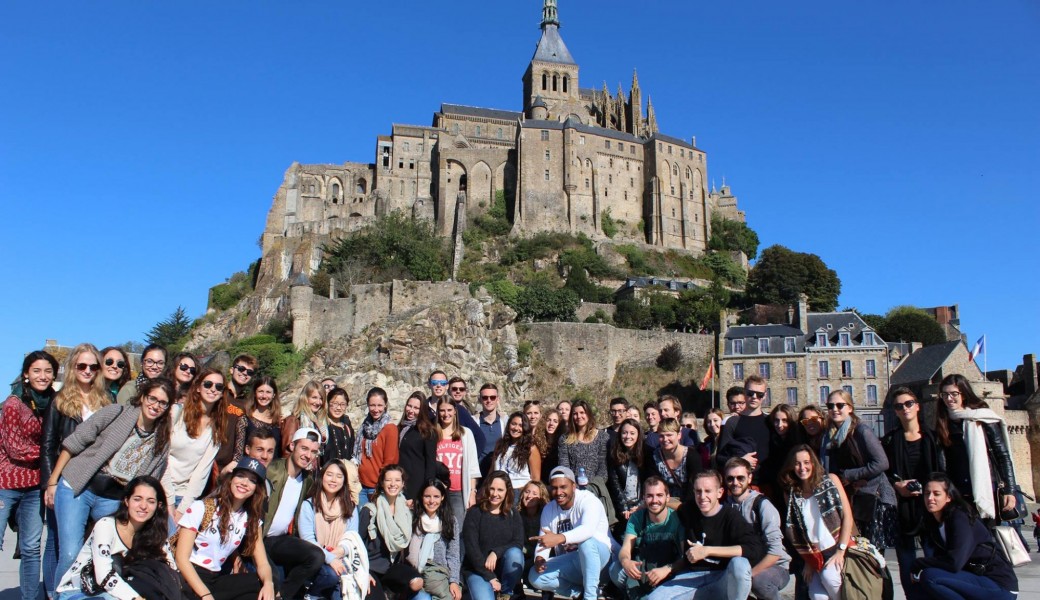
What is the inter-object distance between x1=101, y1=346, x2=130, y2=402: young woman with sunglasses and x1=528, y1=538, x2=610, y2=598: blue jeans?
14.1 feet

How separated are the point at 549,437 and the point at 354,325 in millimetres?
31967

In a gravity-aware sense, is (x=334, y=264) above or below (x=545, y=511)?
above

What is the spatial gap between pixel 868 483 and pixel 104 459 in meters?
6.62

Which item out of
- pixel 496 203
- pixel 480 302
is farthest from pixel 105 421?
pixel 496 203

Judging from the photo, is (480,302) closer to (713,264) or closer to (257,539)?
(713,264)

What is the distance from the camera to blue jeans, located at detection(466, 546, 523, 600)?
26.4 ft

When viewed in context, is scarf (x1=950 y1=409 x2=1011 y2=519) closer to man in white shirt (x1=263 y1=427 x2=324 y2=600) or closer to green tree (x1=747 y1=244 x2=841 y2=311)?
man in white shirt (x1=263 y1=427 x2=324 y2=600)

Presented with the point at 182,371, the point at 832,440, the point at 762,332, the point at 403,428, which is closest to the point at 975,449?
the point at 832,440

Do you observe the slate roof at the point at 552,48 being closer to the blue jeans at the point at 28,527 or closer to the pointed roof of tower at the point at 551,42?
the pointed roof of tower at the point at 551,42

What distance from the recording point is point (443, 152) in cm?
6462

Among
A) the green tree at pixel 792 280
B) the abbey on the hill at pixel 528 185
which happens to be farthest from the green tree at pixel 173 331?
the green tree at pixel 792 280

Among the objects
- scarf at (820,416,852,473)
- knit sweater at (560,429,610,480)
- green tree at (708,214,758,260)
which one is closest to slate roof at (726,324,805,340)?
green tree at (708,214,758,260)

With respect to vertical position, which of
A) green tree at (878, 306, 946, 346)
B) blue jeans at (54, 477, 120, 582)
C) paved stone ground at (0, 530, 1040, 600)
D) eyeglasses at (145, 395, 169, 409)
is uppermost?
green tree at (878, 306, 946, 346)

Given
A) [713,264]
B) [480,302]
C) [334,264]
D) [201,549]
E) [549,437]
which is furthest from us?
[713,264]
